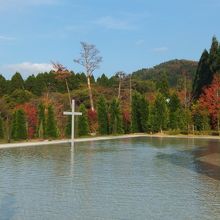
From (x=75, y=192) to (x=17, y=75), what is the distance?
120ft

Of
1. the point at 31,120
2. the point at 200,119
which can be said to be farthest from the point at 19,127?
the point at 200,119

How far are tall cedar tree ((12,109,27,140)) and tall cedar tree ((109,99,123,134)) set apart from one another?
6.60 m

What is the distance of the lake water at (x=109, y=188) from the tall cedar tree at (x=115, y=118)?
50.9ft

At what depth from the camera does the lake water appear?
6227 mm

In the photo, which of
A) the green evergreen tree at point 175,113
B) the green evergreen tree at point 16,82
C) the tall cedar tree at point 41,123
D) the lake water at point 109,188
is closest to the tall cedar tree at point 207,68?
the green evergreen tree at point 175,113

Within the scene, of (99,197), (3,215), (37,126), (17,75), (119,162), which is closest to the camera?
(3,215)

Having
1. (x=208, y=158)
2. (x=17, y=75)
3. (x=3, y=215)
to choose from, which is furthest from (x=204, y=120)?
(x=3, y=215)

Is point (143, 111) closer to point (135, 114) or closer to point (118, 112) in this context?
A: point (135, 114)

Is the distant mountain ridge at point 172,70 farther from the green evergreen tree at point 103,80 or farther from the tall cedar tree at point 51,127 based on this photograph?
the tall cedar tree at point 51,127

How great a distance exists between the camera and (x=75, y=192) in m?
7.79

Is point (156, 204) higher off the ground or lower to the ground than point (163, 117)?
lower

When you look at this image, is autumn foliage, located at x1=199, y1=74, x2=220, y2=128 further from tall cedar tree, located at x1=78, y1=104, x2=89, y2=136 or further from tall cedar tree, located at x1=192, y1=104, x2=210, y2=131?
tall cedar tree, located at x1=78, y1=104, x2=89, y2=136

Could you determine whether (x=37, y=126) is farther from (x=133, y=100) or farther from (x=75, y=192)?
(x=75, y=192)

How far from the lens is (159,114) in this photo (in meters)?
29.0
